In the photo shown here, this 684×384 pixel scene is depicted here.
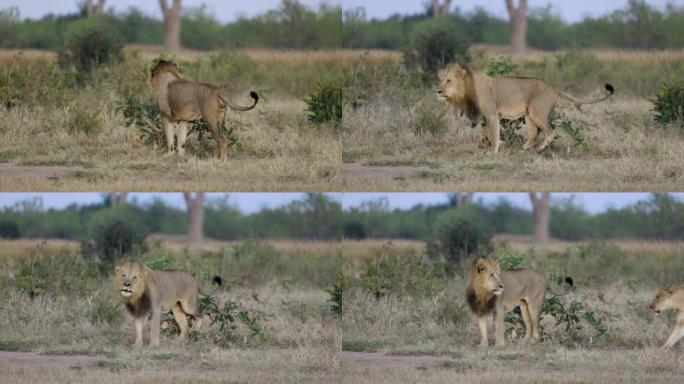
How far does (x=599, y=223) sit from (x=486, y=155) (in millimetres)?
11648

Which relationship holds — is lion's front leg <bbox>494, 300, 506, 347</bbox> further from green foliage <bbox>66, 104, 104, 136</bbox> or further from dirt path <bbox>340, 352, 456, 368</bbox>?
green foliage <bbox>66, 104, 104, 136</bbox>

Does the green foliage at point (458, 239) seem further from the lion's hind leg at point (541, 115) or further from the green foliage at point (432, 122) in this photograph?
the lion's hind leg at point (541, 115)

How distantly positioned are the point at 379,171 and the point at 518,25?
1172 centimetres

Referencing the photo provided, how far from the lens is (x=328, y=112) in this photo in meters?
16.3

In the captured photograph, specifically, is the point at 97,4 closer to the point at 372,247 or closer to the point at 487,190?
the point at 372,247

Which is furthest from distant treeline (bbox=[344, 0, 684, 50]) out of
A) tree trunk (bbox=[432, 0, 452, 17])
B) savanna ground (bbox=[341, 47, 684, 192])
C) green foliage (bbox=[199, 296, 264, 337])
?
green foliage (bbox=[199, 296, 264, 337])

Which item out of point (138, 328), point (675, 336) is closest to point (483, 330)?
point (675, 336)

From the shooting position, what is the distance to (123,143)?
15125 mm

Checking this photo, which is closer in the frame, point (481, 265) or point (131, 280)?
point (131, 280)

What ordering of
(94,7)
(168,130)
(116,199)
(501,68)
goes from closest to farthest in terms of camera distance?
1. (168,130)
2. (501,68)
3. (94,7)
4. (116,199)

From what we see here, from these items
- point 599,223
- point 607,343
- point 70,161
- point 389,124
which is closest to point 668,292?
point 607,343

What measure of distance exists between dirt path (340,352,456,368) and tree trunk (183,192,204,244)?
10.4 m

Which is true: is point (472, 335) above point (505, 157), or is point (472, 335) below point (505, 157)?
below

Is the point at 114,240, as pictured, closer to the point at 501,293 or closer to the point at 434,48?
the point at 434,48
